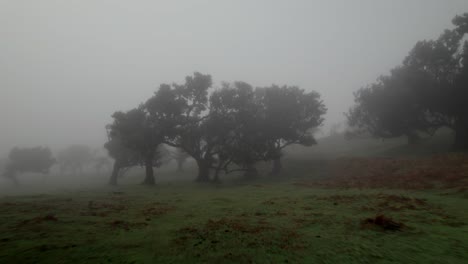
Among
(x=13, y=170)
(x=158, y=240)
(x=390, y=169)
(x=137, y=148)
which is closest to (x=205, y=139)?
(x=137, y=148)

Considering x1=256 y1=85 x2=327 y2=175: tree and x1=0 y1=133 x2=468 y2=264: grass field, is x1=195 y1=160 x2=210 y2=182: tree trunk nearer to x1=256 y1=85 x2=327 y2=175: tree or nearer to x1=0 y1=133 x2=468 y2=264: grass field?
x1=256 y1=85 x2=327 y2=175: tree

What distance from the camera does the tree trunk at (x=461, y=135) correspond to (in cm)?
2944

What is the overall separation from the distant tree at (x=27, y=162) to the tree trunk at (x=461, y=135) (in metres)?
80.2

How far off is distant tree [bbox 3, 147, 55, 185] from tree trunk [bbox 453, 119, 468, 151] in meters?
80.2

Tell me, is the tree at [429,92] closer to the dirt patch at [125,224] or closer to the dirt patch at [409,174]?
the dirt patch at [409,174]

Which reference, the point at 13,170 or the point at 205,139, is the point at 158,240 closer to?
the point at 205,139

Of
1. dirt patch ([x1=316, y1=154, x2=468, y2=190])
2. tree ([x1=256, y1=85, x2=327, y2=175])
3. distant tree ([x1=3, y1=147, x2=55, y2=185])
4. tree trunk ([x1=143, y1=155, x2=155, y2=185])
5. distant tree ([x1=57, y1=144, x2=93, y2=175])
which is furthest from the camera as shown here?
distant tree ([x1=57, y1=144, x2=93, y2=175])

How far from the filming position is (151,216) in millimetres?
10664

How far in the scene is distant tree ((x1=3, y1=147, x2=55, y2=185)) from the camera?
195 feet

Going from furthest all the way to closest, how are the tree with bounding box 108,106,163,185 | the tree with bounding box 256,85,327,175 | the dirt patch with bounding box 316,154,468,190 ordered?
the tree with bounding box 256,85,327,175 → the tree with bounding box 108,106,163,185 → the dirt patch with bounding box 316,154,468,190

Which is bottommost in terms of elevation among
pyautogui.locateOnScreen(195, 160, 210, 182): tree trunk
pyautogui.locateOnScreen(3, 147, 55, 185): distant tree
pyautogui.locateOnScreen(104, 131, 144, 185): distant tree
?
pyautogui.locateOnScreen(195, 160, 210, 182): tree trunk

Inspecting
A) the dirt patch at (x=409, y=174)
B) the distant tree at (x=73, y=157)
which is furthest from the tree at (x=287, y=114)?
the distant tree at (x=73, y=157)

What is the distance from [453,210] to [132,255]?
38.6 ft

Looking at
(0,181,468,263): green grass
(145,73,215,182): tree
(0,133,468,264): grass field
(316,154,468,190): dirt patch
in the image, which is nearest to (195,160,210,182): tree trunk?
(145,73,215,182): tree
